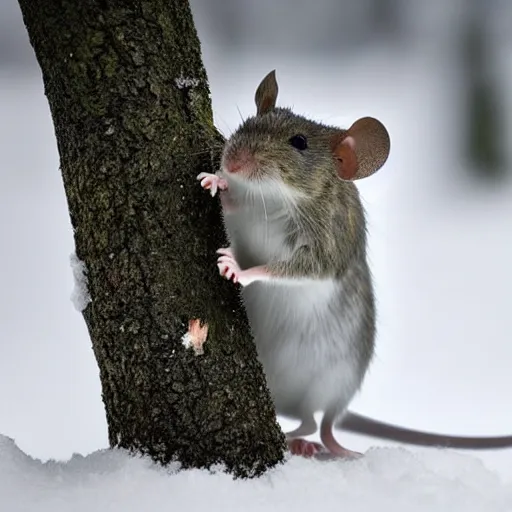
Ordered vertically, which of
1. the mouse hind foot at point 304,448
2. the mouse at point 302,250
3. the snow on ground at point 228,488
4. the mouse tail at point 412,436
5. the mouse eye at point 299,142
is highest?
the mouse eye at point 299,142

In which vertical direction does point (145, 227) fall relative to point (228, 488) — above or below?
above

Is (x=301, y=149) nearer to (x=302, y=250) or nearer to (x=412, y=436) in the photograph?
(x=302, y=250)

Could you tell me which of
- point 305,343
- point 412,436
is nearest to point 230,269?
point 305,343

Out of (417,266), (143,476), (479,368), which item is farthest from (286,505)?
(417,266)

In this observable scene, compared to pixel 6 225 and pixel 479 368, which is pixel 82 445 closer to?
pixel 479 368

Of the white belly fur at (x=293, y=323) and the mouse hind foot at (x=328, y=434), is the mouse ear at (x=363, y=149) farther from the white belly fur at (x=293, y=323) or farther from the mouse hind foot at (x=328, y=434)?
the mouse hind foot at (x=328, y=434)

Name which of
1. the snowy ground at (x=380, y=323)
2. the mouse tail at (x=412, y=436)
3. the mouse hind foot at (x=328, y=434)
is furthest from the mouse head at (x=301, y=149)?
the mouse tail at (x=412, y=436)
